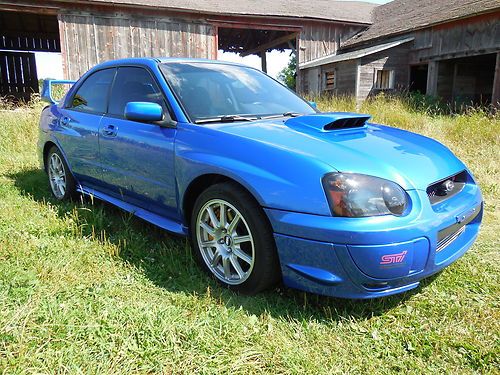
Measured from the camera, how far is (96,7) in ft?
47.2

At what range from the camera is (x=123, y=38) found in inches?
587

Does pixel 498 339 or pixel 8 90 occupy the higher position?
pixel 8 90

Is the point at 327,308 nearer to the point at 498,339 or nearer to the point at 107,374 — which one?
the point at 498,339

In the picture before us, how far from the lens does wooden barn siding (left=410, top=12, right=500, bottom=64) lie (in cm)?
1377

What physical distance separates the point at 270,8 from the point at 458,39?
302 inches

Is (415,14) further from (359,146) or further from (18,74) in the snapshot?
(18,74)

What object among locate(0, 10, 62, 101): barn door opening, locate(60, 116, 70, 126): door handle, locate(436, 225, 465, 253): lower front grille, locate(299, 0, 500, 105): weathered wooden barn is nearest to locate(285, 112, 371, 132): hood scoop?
locate(436, 225, 465, 253): lower front grille

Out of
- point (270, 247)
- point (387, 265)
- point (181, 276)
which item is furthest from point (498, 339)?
point (181, 276)

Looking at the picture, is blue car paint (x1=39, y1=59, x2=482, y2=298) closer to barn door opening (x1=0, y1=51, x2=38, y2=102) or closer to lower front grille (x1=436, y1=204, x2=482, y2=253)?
lower front grille (x1=436, y1=204, x2=482, y2=253)

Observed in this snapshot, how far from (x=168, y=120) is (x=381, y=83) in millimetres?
16463

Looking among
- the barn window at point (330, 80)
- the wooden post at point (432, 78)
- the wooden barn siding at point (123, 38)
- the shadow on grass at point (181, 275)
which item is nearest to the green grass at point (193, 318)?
the shadow on grass at point (181, 275)

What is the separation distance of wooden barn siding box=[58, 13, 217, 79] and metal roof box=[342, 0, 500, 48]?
25.5 ft

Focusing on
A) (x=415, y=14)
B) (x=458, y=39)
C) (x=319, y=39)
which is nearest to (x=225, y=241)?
(x=458, y=39)

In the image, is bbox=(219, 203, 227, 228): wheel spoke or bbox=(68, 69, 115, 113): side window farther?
bbox=(68, 69, 115, 113): side window
